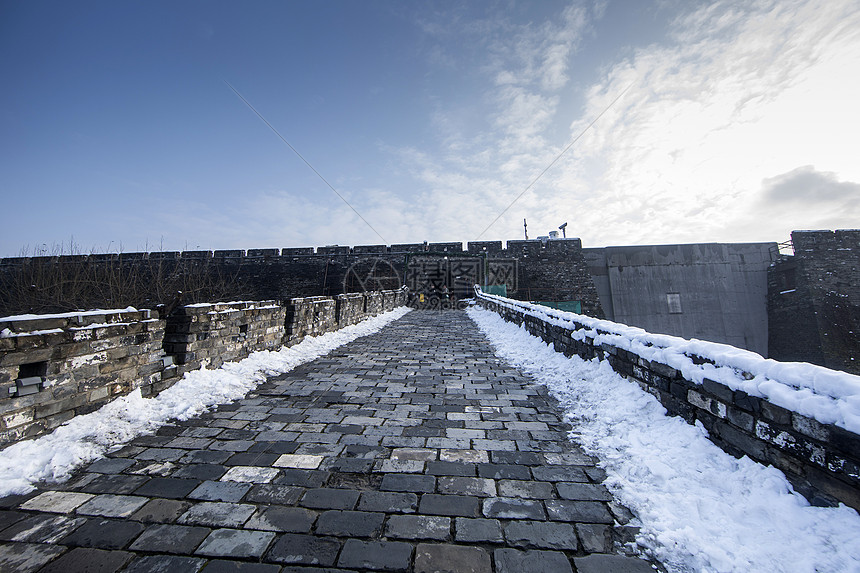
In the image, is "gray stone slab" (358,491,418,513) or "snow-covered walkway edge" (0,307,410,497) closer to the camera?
"gray stone slab" (358,491,418,513)

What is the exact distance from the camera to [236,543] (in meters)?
1.71

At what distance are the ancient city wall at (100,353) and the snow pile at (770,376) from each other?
4.82 m

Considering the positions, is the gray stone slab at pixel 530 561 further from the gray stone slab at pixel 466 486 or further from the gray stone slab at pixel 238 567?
the gray stone slab at pixel 238 567

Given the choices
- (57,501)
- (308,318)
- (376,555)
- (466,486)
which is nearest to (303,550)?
(376,555)

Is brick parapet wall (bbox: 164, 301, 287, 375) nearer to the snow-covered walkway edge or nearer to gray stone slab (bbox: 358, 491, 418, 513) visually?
the snow-covered walkway edge

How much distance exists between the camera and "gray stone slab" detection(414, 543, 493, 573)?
5.10 ft

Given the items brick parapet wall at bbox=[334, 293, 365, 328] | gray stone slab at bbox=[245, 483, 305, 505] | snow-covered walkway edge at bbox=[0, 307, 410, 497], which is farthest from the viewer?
brick parapet wall at bbox=[334, 293, 365, 328]

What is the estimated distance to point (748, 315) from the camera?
66.3 ft

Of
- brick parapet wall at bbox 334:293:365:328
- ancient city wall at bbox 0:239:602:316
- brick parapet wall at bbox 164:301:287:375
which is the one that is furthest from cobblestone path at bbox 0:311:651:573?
ancient city wall at bbox 0:239:602:316

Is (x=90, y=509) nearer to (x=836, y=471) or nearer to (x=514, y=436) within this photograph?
(x=514, y=436)

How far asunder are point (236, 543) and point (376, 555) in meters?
0.72

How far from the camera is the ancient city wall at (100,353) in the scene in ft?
8.32

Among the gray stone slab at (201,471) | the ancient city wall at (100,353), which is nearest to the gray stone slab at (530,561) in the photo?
the gray stone slab at (201,471)

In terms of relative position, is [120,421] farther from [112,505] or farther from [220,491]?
[220,491]
